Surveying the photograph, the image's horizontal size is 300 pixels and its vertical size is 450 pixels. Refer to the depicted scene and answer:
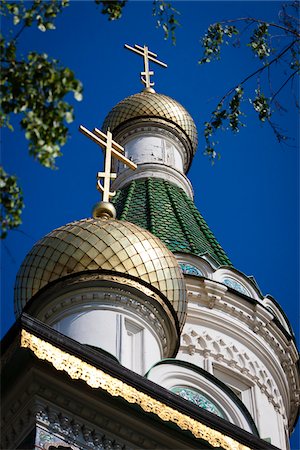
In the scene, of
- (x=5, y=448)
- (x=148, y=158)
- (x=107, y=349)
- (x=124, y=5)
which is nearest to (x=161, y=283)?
(x=107, y=349)

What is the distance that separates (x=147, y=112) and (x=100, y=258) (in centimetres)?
919

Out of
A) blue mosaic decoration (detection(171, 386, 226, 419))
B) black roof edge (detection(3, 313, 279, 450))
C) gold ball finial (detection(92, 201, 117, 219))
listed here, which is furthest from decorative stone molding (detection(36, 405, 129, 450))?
gold ball finial (detection(92, 201, 117, 219))

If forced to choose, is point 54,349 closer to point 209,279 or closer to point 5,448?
point 5,448

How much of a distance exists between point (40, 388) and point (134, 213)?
9.37m

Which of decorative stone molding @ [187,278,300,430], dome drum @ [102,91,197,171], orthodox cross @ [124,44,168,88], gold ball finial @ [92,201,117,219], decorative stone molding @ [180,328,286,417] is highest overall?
orthodox cross @ [124,44,168,88]

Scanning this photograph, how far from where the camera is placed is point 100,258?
33.7 ft

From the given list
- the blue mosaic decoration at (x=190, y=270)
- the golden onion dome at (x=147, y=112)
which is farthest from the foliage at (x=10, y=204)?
the golden onion dome at (x=147, y=112)

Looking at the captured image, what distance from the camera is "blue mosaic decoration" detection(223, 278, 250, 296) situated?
14.7m

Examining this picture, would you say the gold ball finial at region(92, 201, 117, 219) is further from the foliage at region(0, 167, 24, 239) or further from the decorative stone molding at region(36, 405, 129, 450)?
the foliage at region(0, 167, 24, 239)

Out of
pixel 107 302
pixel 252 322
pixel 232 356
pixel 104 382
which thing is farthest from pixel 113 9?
pixel 252 322

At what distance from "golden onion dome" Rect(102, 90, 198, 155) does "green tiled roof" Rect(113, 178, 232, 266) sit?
57.9 inches

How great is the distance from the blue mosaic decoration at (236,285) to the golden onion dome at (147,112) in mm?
5267

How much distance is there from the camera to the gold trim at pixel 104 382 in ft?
24.4

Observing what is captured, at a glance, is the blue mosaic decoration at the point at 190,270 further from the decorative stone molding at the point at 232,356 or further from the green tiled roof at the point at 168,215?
the decorative stone molding at the point at 232,356
